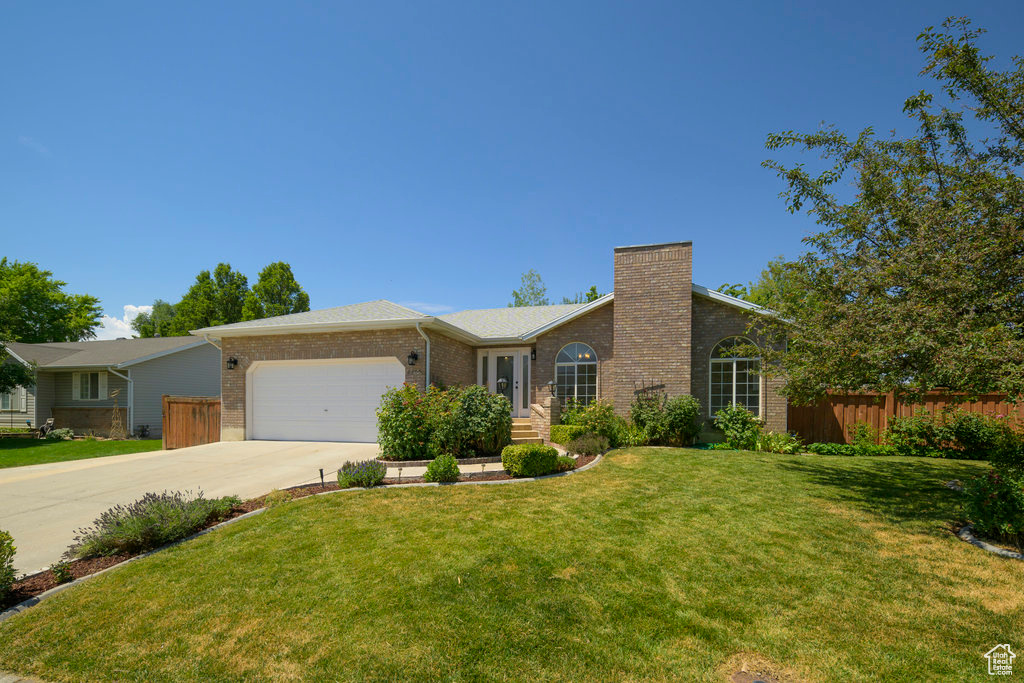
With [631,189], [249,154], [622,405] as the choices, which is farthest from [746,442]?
[249,154]

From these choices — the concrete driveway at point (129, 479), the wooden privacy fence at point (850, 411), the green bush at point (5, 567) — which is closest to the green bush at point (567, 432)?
the concrete driveway at point (129, 479)

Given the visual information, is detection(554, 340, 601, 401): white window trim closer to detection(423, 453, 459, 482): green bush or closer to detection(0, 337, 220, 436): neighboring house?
detection(423, 453, 459, 482): green bush

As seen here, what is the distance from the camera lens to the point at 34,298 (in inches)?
1206

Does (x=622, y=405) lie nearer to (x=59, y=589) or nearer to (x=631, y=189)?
(x=631, y=189)

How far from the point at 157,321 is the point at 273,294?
832 inches

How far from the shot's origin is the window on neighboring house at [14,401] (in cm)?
2062

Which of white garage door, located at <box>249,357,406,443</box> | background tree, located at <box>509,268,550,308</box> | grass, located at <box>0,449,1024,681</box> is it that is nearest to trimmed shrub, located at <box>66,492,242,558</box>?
grass, located at <box>0,449,1024,681</box>

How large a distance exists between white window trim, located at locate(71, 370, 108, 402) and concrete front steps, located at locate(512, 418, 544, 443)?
19.8 meters

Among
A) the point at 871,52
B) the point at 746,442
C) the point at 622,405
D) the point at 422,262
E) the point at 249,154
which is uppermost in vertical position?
the point at 871,52

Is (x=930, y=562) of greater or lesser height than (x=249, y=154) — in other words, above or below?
below

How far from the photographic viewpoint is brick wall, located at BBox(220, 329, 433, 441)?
40.4ft

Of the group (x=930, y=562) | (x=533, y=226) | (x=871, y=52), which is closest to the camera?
(x=930, y=562)

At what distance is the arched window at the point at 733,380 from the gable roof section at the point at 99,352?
2258 centimetres

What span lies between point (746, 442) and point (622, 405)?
341cm
